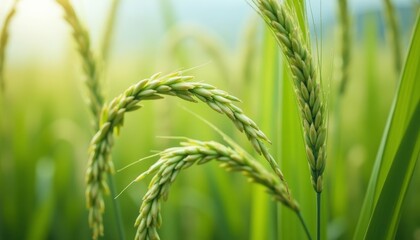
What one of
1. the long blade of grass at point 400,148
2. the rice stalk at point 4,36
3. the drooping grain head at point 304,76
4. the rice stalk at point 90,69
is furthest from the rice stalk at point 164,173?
the rice stalk at point 4,36

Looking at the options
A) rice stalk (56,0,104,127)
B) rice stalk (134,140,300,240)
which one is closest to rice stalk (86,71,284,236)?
rice stalk (134,140,300,240)

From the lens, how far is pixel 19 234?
344cm

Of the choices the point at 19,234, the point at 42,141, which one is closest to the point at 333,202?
the point at 19,234

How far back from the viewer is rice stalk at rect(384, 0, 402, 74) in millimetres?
2131

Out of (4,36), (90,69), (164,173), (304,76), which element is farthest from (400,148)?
(4,36)

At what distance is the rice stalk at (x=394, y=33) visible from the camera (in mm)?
2131

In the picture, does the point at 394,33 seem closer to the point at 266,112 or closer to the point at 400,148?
the point at 266,112

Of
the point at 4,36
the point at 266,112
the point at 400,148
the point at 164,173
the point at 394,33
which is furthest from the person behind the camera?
the point at 394,33

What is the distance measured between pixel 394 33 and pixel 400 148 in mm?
1076

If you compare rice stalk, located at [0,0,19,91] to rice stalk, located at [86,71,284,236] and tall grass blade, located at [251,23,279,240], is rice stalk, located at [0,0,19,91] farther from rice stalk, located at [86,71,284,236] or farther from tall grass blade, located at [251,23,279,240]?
tall grass blade, located at [251,23,279,240]

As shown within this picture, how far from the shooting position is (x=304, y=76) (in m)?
1.11

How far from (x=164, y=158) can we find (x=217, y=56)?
91.4 inches

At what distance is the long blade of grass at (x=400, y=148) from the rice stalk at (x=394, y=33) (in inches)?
31.5

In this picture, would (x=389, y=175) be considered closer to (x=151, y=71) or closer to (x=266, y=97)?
(x=266, y=97)
